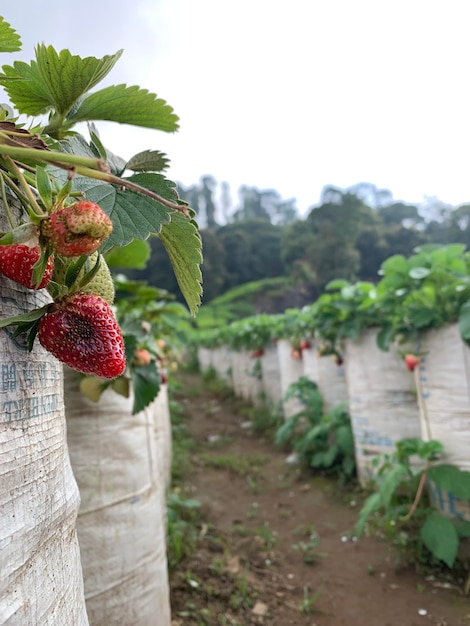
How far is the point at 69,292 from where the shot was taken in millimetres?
582

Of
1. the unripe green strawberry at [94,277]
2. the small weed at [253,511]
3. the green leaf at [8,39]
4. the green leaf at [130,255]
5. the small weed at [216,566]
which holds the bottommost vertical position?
the small weed at [253,511]

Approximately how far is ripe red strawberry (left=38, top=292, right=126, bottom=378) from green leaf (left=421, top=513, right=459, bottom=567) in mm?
2135

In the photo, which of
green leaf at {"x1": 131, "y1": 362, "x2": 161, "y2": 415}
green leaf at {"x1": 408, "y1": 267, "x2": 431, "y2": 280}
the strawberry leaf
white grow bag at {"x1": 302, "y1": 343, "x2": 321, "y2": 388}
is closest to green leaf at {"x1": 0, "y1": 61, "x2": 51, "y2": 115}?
the strawberry leaf

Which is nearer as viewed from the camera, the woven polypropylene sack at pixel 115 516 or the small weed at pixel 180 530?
the woven polypropylene sack at pixel 115 516

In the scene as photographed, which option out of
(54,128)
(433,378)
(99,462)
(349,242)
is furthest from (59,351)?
(349,242)

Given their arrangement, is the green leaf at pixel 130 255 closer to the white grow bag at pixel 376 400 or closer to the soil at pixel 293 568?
the soil at pixel 293 568

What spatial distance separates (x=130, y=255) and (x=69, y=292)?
3.47 feet

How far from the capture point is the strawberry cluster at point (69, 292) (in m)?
0.49

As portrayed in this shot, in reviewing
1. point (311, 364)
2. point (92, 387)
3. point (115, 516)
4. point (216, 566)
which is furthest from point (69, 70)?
point (311, 364)

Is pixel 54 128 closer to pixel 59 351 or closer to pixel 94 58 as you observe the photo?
pixel 94 58

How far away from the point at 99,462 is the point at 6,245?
1128mm

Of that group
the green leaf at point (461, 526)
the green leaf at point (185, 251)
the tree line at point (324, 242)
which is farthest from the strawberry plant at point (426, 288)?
the tree line at point (324, 242)

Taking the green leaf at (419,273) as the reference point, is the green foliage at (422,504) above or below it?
below

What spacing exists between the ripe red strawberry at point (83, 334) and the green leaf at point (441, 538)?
213 cm
